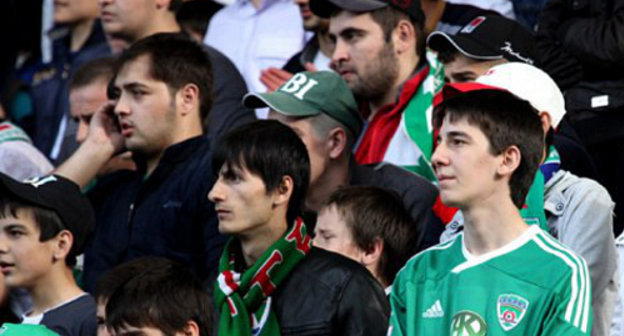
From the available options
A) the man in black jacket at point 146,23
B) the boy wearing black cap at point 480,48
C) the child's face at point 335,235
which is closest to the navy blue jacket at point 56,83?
the man in black jacket at point 146,23

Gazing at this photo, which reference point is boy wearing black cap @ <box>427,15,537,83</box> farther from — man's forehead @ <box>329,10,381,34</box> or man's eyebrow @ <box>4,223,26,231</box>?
man's eyebrow @ <box>4,223,26,231</box>

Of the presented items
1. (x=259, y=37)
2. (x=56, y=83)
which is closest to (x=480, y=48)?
(x=259, y=37)

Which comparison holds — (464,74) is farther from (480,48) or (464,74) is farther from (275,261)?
(275,261)

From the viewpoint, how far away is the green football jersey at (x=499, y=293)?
16.5ft

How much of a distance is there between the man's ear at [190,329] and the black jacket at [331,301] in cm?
32

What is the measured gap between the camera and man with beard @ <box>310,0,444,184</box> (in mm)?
7551

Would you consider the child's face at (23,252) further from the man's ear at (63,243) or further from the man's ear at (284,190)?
the man's ear at (284,190)

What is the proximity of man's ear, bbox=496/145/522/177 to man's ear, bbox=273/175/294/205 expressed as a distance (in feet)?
3.97

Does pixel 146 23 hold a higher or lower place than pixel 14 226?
lower

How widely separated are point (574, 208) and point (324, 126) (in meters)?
1.79

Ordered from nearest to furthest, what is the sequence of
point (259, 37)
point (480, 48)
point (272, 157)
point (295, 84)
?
point (272, 157) → point (480, 48) → point (295, 84) → point (259, 37)

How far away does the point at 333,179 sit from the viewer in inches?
290

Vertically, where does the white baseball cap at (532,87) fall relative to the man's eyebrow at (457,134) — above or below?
below

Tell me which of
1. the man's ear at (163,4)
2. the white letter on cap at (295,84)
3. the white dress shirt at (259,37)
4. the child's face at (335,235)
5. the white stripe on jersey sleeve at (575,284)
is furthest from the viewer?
the white dress shirt at (259,37)
